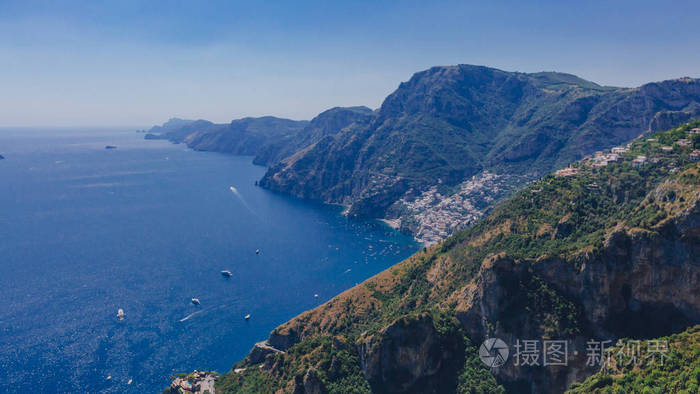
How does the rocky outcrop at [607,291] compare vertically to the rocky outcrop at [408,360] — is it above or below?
above

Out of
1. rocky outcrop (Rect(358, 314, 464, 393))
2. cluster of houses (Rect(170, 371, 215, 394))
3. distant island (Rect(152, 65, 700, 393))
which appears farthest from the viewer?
cluster of houses (Rect(170, 371, 215, 394))

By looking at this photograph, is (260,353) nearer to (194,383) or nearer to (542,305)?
(194,383)

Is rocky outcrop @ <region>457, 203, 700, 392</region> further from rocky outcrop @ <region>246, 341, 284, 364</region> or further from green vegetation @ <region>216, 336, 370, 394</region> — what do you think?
rocky outcrop @ <region>246, 341, 284, 364</region>

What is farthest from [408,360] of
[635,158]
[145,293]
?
[145,293]

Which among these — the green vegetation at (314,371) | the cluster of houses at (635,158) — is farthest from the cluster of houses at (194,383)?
the cluster of houses at (635,158)

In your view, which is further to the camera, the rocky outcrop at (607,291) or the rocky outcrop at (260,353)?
the rocky outcrop at (260,353)

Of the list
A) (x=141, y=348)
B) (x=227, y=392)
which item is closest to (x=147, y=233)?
(x=141, y=348)

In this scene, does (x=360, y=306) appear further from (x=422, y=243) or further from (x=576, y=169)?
(x=422, y=243)

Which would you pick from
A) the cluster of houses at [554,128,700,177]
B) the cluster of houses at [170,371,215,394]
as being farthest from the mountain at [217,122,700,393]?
the cluster of houses at [170,371,215,394]

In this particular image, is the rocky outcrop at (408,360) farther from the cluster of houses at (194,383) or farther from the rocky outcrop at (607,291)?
the cluster of houses at (194,383)
